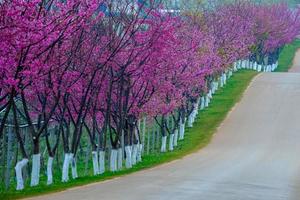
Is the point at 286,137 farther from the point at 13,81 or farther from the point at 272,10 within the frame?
the point at 272,10

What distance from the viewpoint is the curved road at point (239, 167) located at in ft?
67.8

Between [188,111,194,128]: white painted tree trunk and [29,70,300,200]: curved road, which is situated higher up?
[188,111,194,128]: white painted tree trunk

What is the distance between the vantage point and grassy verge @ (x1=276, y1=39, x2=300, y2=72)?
4002 inches

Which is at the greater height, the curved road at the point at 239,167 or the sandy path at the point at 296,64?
the sandy path at the point at 296,64

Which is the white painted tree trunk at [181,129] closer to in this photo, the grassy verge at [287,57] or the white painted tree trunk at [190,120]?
the white painted tree trunk at [190,120]

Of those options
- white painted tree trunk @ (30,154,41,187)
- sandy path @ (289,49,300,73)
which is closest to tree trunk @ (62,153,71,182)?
white painted tree trunk @ (30,154,41,187)

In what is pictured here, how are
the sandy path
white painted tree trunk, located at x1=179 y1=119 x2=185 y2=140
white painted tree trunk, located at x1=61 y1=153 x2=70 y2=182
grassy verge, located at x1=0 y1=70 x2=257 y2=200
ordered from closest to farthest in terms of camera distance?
1. grassy verge, located at x1=0 y1=70 x2=257 y2=200
2. white painted tree trunk, located at x1=61 y1=153 x2=70 y2=182
3. white painted tree trunk, located at x1=179 y1=119 x2=185 y2=140
4. the sandy path

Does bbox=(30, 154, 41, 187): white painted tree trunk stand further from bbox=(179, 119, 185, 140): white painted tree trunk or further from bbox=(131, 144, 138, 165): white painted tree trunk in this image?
bbox=(179, 119, 185, 140): white painted tree trunk

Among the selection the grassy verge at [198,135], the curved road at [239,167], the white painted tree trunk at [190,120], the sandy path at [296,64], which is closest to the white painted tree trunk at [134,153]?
the grassy verge at [198,135]

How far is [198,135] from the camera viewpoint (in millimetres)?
48500

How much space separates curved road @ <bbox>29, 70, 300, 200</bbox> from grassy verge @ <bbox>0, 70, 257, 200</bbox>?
1.99 ft

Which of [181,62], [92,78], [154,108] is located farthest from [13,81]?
[181,62]

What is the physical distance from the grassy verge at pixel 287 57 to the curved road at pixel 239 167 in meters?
35.5

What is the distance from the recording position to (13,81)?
1775 cm
